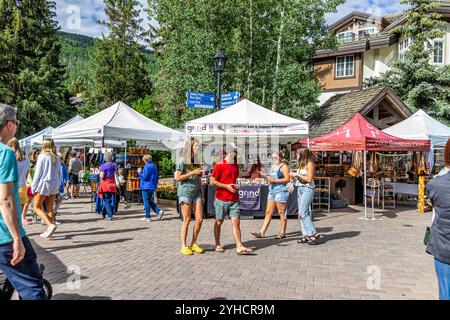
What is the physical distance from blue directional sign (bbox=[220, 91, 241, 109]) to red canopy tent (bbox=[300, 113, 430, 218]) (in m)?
2.65

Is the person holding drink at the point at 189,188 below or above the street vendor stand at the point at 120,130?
below

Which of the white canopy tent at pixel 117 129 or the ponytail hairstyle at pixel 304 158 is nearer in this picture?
the ponytail hairstyle at pixel 304 158

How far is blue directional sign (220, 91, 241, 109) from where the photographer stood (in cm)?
1229

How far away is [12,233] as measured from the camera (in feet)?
9.67

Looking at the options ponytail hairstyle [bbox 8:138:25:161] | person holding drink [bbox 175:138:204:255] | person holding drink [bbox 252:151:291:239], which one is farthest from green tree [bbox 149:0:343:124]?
person holding drink [bbox 175:138:204:255]

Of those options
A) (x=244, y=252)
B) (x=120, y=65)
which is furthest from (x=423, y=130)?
(x=120, y=65)

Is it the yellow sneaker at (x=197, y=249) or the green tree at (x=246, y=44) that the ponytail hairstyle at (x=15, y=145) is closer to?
the yellow sneaker at (x=197, y=249)

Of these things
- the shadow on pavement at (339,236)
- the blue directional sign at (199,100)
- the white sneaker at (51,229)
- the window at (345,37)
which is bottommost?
the shadow on pavement at (339,236)

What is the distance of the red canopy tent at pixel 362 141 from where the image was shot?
36.6 feet

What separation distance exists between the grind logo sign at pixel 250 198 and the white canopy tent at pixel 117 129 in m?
3.47

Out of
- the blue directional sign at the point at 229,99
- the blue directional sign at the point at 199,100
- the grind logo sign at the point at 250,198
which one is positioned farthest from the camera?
the blue directional sign at the point at 229,99

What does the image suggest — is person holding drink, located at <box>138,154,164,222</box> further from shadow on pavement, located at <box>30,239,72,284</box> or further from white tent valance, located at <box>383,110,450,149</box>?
white tent valance, located at <box>383,110,450,149</box>

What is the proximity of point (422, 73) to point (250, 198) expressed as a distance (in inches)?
673

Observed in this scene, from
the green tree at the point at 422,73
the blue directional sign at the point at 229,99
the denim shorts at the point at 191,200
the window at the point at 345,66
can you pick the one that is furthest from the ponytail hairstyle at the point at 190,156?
the window at the point at 345,66
